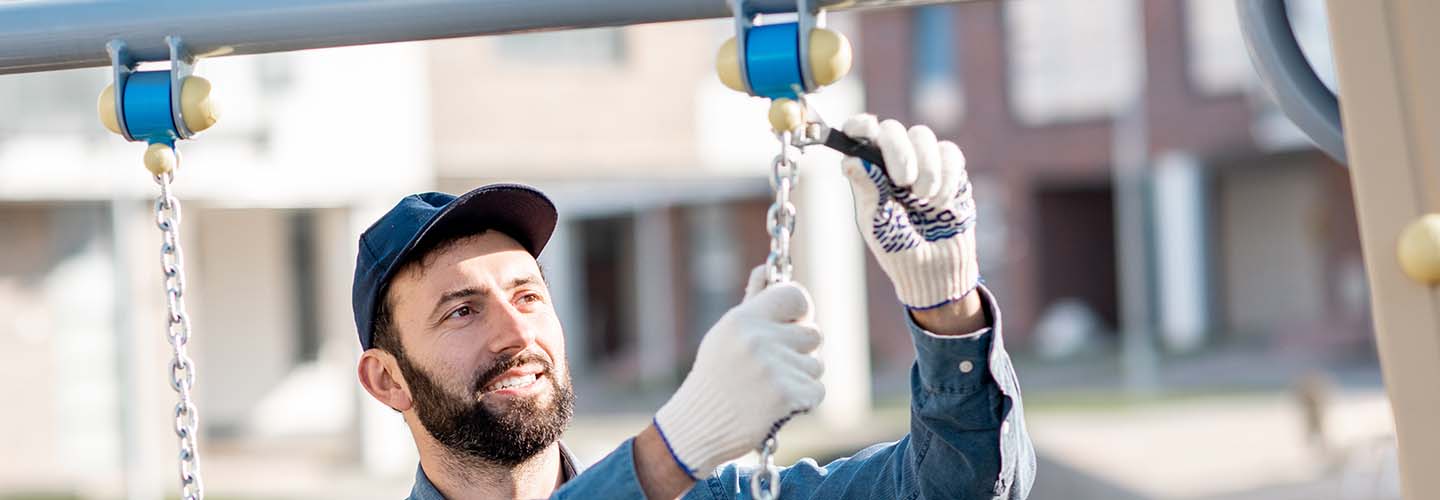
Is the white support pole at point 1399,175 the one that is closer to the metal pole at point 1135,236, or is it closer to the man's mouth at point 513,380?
the man's mouth at point 513,380

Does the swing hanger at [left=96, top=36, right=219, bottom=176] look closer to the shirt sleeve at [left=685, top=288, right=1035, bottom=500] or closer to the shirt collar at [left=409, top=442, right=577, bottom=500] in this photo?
the shirt collar at [left=409, top=442, right=577, bottom=500]

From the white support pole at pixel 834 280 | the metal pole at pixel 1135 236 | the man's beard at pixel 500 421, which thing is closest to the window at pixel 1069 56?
the metal pole at pixel 1135 236

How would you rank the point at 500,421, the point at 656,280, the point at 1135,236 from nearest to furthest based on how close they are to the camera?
the point at 500,421 → the point at 1135,236 → the point at 656,280

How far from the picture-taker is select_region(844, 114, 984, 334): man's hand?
5.16ft

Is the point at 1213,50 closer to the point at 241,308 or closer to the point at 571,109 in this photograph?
the point at 571,109

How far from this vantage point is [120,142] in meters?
10.4

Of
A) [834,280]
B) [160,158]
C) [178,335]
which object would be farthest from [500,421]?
[834,280]

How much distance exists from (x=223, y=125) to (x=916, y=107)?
54.3 ft

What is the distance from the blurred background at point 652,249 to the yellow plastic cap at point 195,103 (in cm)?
299

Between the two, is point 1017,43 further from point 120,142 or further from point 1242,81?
point 120,142

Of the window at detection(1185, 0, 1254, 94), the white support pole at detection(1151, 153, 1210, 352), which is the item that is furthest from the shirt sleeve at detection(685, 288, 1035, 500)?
the white support pole at detection(1151, 153, 1210, 352)

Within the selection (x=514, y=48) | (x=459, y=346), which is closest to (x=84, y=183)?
(x=514, y=48)

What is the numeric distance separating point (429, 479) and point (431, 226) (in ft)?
1.31

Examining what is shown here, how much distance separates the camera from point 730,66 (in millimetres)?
1637
